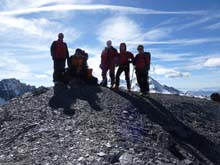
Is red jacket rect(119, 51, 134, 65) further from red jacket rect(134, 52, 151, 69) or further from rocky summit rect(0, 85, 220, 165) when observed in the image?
rocky summit rect(0, 85, 220, 165)

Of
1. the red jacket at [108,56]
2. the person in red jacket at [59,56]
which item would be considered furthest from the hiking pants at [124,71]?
the person in red jacket at [59,56]

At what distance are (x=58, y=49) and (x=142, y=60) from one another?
175 inches


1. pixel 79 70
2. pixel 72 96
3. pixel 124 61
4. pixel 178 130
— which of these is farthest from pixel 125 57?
pixel 178 130

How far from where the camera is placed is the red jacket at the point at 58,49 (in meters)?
22.1

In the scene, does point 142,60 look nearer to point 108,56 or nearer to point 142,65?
point 142,65

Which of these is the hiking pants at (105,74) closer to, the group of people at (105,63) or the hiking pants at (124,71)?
the group of people at (105,63)

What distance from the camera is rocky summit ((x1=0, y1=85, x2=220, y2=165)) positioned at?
13719 millimetres

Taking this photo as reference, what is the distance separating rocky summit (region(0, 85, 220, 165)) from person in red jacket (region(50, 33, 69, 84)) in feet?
4.12

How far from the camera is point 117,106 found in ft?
60.9

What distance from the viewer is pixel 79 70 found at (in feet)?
73.8

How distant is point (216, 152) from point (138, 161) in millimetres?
4983

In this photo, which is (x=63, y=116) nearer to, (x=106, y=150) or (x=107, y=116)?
(x=107, y=116)

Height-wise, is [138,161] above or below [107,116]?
below

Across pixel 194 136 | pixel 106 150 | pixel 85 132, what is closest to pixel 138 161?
pixel 106 150
